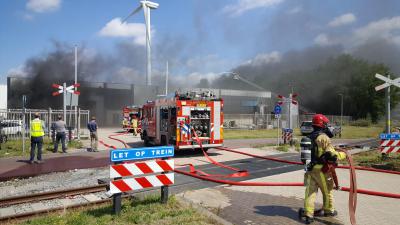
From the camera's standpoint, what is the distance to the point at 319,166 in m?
5.62

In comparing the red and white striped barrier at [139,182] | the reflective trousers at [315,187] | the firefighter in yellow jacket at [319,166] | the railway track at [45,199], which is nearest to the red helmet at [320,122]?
the firefighter in yellow jacket at [319,166]

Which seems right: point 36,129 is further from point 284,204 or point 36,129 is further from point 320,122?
point 320,122

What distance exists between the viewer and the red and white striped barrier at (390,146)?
11938 mm

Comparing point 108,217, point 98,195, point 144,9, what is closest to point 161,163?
point 108,217

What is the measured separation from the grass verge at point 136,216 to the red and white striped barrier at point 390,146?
869 centimetres

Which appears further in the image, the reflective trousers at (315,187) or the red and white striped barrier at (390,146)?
the red and white striped barrier at (390,146)

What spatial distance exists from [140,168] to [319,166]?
2794 mm

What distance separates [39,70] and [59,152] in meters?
42.0

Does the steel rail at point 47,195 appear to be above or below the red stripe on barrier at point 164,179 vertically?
below

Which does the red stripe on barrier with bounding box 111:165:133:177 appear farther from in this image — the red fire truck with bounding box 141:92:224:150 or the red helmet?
the red fire truck with bounding box 141:92:224:150

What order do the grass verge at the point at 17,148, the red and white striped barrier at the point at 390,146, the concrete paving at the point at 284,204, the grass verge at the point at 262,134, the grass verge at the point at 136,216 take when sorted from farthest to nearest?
the grass verge at the point at 262,134 → the grass verge at the point at 17,148 → the red and white striped barrier at the point at 390,146 → the concrete paving at the point at 284,204 → the grass verge at the point at 136,216

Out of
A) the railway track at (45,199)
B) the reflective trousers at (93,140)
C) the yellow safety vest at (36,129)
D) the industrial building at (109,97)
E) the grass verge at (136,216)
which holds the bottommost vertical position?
the railway track at (45,199)

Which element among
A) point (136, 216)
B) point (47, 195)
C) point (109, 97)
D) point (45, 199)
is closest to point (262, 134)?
point (47, 195)

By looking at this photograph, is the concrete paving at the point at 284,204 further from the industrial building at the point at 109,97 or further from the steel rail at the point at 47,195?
the industrial building at the point at 109,97
